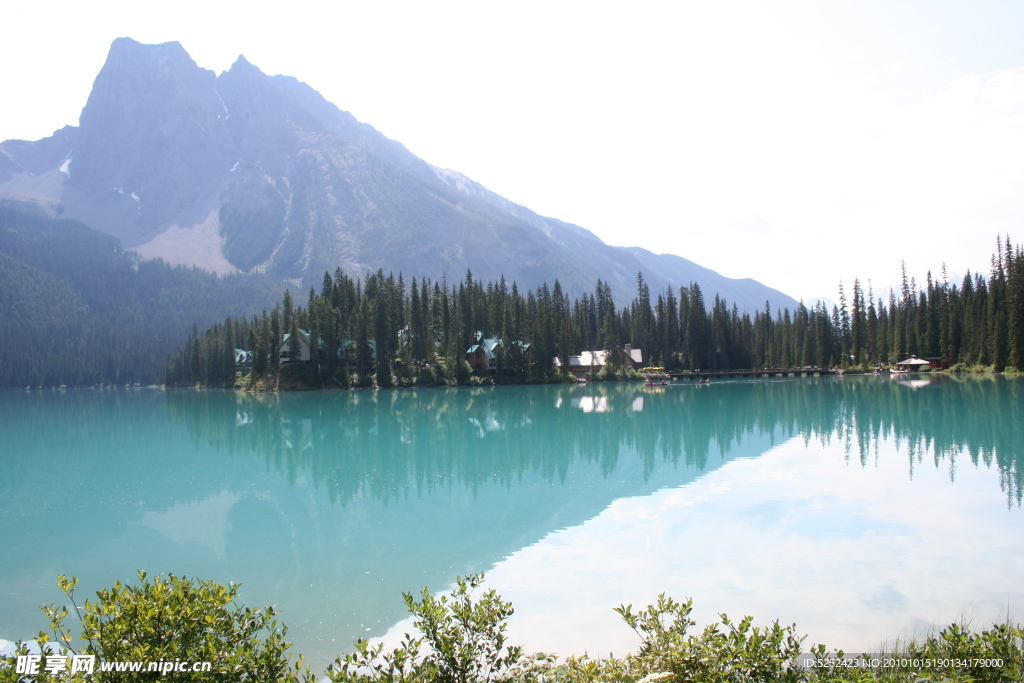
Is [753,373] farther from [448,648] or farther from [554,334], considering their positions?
[448,648]

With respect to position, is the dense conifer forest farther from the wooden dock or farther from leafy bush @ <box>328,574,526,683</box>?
leafy bush @ <box>328,574,526,683</box>

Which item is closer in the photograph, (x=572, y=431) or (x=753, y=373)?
(x=572, y=431)

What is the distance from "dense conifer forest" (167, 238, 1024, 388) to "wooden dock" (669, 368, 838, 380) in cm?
418

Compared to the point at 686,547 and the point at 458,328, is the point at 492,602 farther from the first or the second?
the point at 458,328

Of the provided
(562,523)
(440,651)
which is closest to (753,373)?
(562,523)

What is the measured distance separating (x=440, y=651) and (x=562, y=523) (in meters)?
10.5

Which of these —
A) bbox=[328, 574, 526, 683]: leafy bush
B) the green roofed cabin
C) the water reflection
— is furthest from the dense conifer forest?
bbox=[328, 574, 526, 683]: leafy bush

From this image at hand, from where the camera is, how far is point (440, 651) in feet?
18.0

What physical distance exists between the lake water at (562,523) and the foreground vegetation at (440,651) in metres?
3.47

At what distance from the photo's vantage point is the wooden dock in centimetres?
9644

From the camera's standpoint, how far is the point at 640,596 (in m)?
10.5

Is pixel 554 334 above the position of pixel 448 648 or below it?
above

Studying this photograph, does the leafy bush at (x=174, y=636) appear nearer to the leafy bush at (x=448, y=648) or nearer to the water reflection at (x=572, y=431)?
the leafy bush at (x=448, y=648)

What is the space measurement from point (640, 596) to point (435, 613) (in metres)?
6.07
